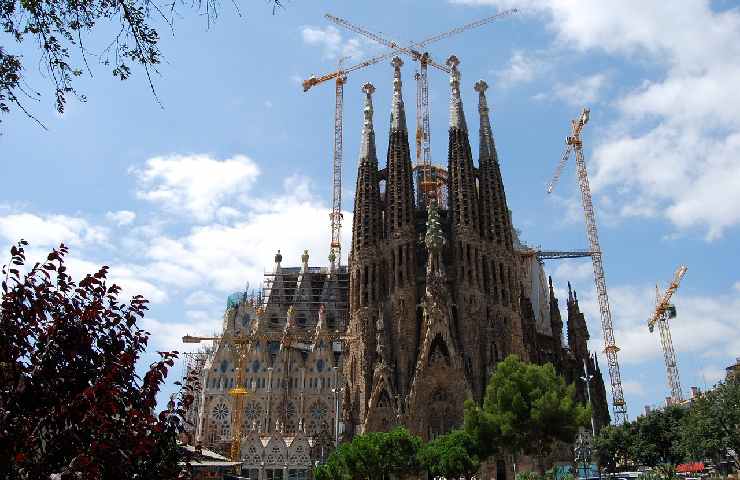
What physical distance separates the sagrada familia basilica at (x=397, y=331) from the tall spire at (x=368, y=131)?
13 cm

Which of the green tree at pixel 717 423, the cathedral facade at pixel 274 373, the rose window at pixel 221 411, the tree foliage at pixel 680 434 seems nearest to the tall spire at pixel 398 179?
the cathedral facade at pixel 274 373

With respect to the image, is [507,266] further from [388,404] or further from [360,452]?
[360,452]

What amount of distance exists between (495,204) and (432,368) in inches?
722

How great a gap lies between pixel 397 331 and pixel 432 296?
4.39 meters

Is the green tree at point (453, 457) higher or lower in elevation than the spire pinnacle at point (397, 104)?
lower

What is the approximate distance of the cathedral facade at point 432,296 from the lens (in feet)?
175

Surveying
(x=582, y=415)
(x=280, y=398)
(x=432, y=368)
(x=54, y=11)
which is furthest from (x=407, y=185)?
(x=54, y=11)

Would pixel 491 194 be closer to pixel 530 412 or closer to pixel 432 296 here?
pixel 432 296

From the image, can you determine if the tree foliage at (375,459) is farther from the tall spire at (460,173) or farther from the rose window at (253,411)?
the rose window at (253,411)

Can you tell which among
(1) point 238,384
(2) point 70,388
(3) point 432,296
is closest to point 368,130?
(3) point 432,296

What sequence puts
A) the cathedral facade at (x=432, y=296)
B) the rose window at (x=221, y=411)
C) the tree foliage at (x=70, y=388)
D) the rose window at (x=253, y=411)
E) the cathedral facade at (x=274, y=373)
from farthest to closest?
the rose window at (x=221, y=411) → the rose window at (x=253, y=411) → the cathedral facade at (x=274, y=373) → the cathedral facade at (x=432, y=296) → the tree foliage at (x=70, y=388)

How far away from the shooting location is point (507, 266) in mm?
60625

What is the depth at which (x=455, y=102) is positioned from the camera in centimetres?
6788

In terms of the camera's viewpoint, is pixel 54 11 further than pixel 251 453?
No
